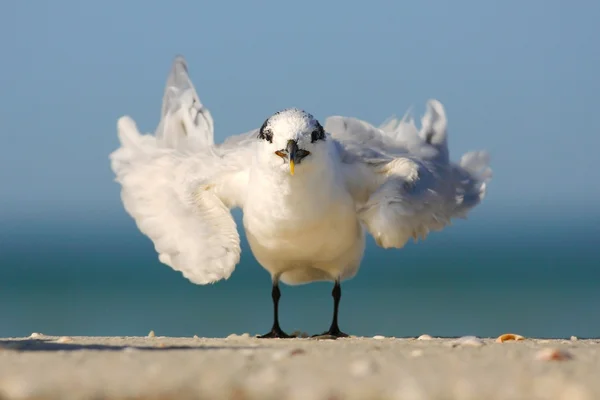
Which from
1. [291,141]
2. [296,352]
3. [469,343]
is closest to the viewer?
[296,352]

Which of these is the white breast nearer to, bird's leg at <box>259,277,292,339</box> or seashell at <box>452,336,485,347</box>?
bird's leg at <box>259,277,292,339</box>

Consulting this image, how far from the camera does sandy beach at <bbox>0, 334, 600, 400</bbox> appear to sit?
6031 mm

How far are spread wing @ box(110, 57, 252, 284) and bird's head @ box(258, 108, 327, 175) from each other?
0.91 metres

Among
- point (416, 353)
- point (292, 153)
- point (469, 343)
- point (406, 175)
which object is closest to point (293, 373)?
point (416, 353)

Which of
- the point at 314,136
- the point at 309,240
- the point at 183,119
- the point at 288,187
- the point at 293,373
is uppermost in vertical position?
the point at 183,119

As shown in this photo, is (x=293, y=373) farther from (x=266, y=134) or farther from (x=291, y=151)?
(x=266, y=134)

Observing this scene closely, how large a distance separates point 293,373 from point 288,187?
3707mm

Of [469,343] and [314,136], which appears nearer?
[469,343]

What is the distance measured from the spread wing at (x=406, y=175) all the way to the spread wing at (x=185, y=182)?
93 cm

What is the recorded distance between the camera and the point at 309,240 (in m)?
10.3

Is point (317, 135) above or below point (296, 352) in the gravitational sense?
above

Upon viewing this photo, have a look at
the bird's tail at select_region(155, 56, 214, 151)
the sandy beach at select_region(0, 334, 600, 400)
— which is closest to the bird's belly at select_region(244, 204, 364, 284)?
the bird's tail at select_region(155, 56, 214, 151)

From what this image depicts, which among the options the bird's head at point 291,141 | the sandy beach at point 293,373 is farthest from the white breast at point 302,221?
the sandy beach at point 293,373

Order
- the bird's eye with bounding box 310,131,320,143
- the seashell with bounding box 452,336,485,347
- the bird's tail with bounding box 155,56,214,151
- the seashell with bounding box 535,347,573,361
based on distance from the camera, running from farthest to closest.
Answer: the bird's tail with bounding box 155,56,214,151 < the bird's eye with bounding box 310,131,320,143 < the seashell with bounding box 452,336,485,347 < the seashell with bounding box 535,347,573,361
